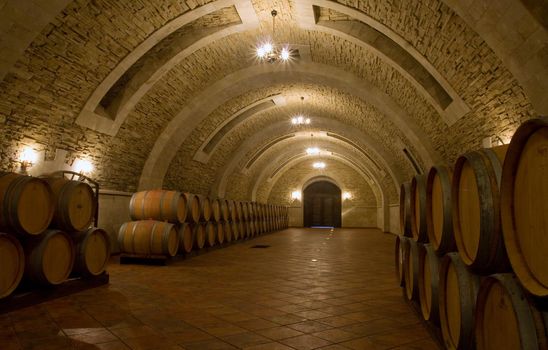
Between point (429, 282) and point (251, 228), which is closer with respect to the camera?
point (429, 282)

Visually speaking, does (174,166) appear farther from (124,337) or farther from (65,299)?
(124,337)

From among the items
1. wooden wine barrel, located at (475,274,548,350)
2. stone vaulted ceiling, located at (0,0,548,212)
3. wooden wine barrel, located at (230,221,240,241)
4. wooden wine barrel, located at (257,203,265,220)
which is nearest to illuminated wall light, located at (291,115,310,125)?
stone vaulted ceiling, located at (0,0,548,212)

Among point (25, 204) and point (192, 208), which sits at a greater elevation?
point (192, 208)

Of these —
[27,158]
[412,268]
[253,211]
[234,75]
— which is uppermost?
[234,75]

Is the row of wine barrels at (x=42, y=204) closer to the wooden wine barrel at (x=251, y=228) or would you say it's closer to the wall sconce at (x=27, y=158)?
the wall sconce at (x=27, y=158)

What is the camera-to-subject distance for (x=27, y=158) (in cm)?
660

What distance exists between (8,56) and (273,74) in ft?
21.6

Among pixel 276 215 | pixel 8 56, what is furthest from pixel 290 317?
pixel 276 215

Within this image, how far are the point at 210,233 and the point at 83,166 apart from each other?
3.23m

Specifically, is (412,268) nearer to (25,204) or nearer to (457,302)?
(457,302)

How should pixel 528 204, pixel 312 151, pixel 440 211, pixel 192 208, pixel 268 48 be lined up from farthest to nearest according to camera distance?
pixel 312 151 < pixel 268 48 < pixel 192 208 < pixel 440 211 < pixel 528 204

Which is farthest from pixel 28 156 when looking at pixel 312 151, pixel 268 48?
pixel 312 151

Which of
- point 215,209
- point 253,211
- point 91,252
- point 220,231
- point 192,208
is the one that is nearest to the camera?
point 91,252

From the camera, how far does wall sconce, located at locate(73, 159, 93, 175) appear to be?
792cm
